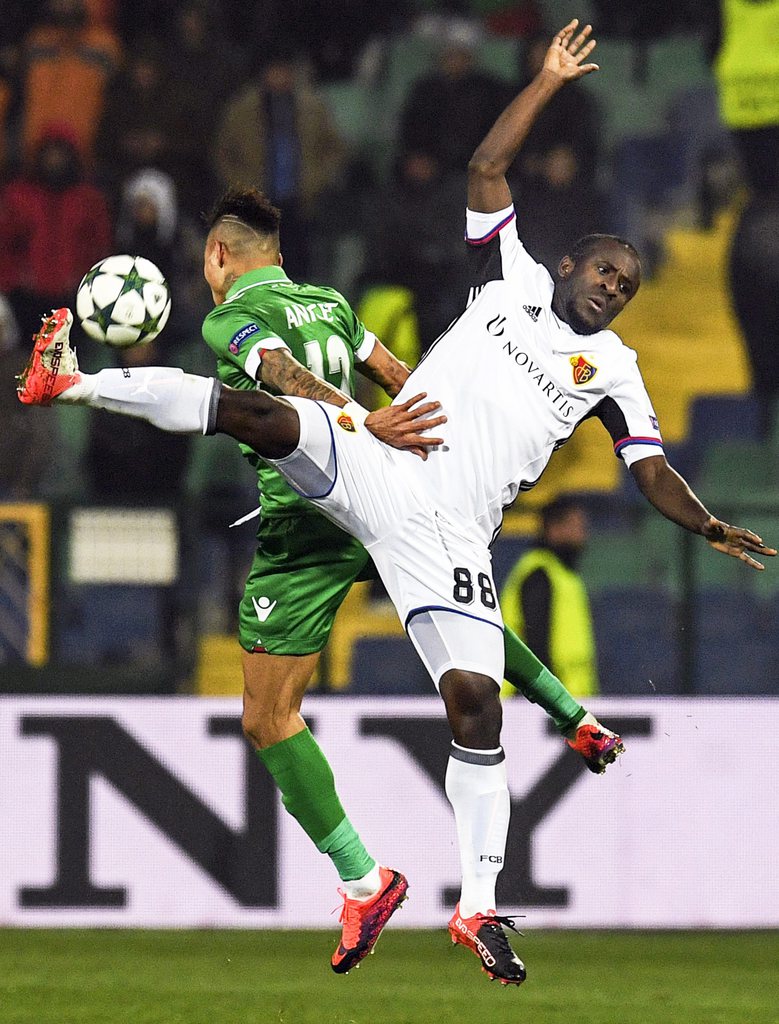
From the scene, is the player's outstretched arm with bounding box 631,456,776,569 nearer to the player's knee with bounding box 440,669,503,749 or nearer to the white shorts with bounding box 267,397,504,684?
the white shorts with bounding box 267,397,504,684

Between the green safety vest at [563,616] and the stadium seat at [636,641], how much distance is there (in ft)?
1.22

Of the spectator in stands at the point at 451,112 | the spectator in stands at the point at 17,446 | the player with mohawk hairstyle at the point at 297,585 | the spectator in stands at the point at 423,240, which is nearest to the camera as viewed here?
the player with mohawk hairstyle at the point at 297,585

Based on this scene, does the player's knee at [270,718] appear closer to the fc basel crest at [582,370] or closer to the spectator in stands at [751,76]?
the fc basel crest at [582,370]

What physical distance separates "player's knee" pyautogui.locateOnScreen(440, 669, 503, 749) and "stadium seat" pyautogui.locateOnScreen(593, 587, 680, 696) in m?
3.66

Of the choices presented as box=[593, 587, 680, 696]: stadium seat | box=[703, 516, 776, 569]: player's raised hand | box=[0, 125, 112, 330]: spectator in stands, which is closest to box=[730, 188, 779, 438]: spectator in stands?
box=[593, 587, 680, 696]: stadium seat

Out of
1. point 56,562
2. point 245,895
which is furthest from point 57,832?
point 56,562

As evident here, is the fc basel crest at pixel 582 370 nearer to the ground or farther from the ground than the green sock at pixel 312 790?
farther from the ground

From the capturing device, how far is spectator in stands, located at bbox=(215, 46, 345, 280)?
1172 cm

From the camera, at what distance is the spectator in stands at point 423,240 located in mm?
11117

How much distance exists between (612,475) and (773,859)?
3467 mm

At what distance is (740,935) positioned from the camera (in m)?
8.25

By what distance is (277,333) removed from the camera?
575 cm

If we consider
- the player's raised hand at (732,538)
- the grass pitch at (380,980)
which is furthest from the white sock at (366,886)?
the player's raised hand at (732,538)

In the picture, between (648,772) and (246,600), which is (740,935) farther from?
(246,600)
